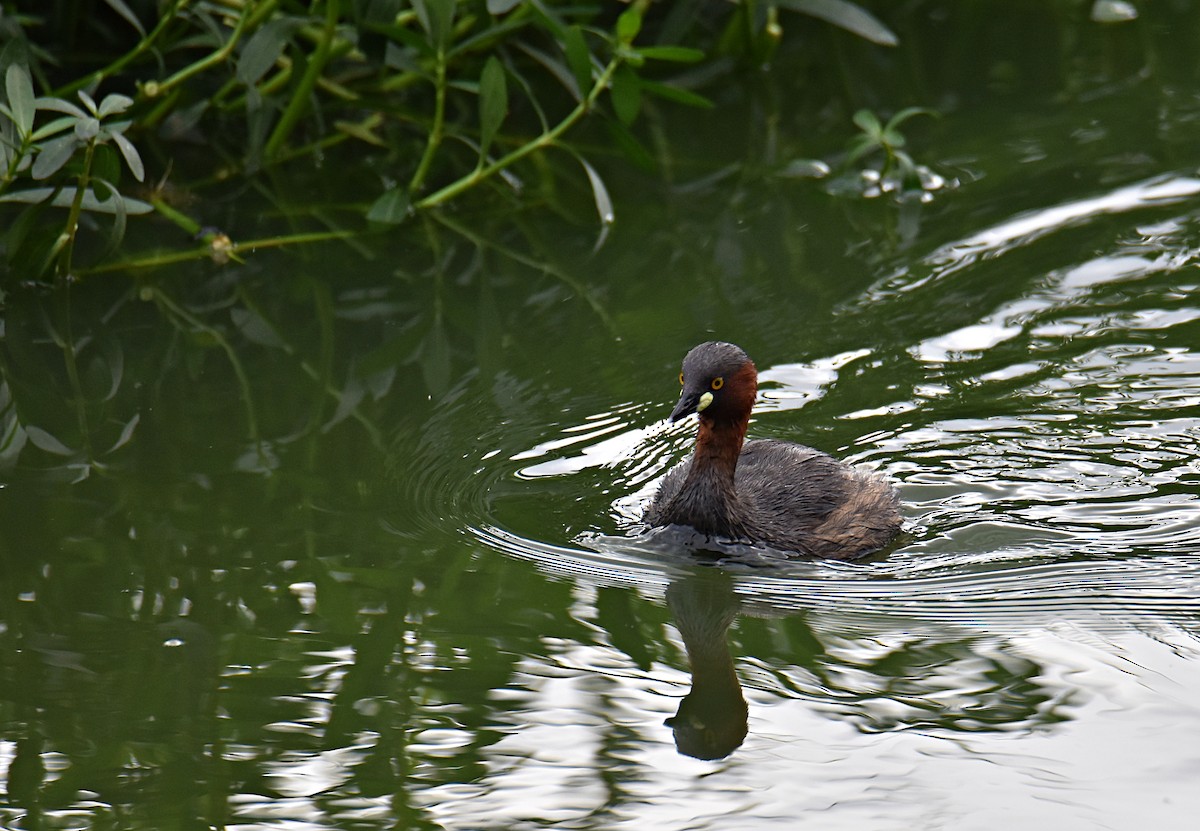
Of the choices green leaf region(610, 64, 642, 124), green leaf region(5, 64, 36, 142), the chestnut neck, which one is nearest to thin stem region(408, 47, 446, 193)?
green leaf region(610, 64, 642, 124)

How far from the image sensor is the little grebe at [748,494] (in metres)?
5.78

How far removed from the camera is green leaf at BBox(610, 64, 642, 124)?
787cm

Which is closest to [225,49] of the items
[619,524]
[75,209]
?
[75,209]

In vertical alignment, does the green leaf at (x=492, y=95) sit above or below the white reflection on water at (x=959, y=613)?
above

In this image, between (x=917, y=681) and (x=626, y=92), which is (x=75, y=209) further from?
(x=917, y=681)

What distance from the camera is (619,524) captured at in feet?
19.8

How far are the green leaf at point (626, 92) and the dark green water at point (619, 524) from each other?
80 centimetres

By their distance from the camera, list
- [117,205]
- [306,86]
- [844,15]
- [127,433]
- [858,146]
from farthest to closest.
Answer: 1. [844,15]
2. [858,146]
3. [306,86]
4. [117,205]
5. [127,433]

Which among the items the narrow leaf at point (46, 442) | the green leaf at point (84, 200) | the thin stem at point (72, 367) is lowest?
the narrow leaf at point (46, 442)

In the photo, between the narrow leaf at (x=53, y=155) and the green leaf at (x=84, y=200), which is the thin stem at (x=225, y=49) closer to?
the green leaf at (x=84, y=200)

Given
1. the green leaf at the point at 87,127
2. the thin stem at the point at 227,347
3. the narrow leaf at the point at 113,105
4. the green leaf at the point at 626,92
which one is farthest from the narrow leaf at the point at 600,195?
the green leaf at the point at 87,127

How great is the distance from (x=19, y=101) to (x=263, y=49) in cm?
152

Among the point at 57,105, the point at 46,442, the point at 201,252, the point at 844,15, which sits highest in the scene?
the point at 844,15

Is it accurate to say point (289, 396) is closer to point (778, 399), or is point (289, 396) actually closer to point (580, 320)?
point (580, 320)
